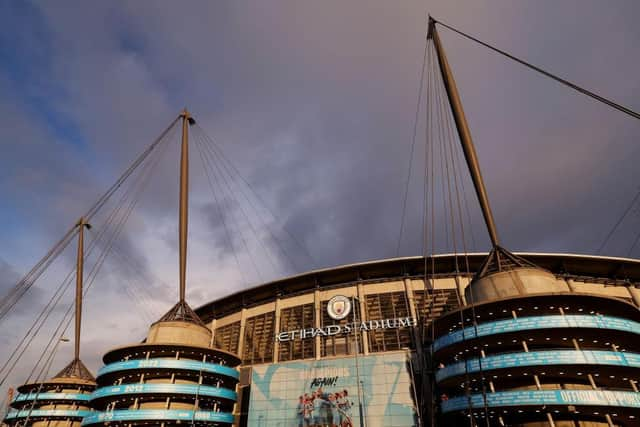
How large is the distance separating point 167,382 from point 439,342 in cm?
3664

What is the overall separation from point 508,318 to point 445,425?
599 inches

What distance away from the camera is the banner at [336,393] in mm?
→ 45750

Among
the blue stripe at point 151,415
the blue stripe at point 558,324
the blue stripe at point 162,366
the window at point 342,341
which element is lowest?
the blue stripe at point 151,415

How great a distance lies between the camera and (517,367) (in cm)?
3428

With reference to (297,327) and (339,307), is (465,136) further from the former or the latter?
(297,327)

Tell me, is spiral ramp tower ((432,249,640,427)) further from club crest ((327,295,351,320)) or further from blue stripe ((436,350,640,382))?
club crest ((327,295,351,320))

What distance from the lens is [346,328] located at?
54.8 meters

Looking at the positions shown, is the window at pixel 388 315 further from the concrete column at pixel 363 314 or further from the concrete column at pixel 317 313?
the concrete column at pixel 317 313

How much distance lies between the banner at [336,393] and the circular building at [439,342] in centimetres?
14

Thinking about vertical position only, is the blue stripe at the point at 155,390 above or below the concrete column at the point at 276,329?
below

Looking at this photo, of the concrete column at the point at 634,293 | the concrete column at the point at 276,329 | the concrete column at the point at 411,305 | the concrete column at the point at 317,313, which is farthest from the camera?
the concrete column at the point at 276,329

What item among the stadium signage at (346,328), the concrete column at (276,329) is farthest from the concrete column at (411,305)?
the concrete column at (276,329)

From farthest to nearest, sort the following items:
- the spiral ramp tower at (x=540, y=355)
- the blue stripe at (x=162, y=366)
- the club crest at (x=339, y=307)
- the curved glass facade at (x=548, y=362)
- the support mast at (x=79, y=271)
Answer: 1. the support mast at (x=79, y=271)
2. the club crest at (x=339, y=307)
3. the blue stripe at (x=162, y=366)
4. the spiral ramp tower at (x=540, y=355)
5. the curved glass facade at (x=548, y=362)

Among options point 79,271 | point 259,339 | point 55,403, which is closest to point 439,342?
point 259,339
